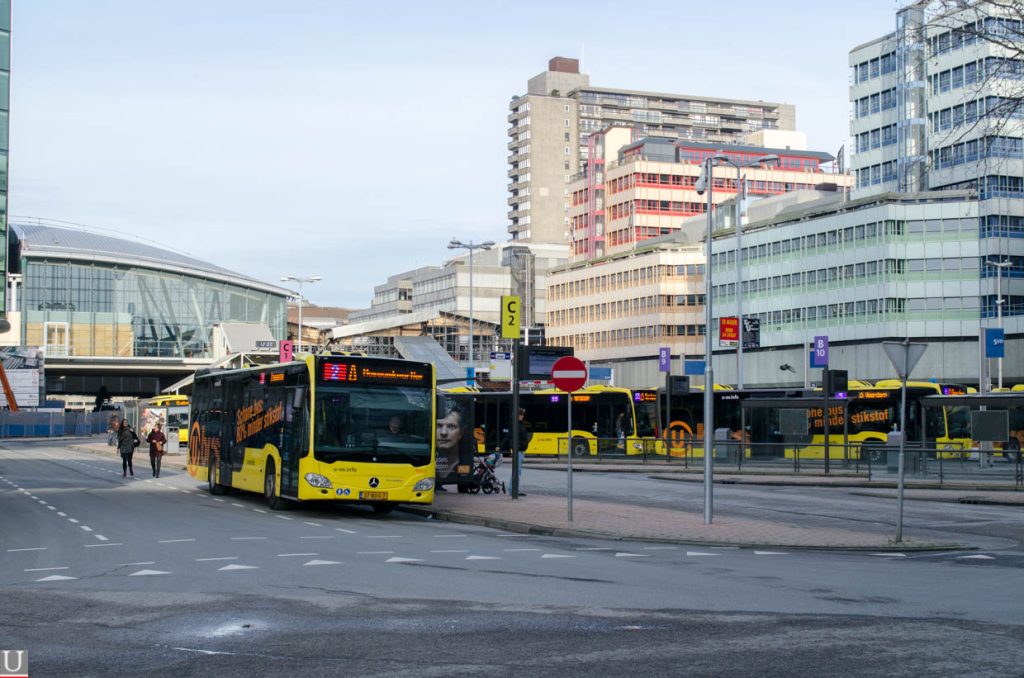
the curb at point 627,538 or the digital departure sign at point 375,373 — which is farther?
the digital departure sign at point 375,373

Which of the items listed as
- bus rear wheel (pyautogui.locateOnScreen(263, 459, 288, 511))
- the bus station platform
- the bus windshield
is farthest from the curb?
bus rear wheel (pyautogui.locateOnScreen(263, 459, 288, 511))

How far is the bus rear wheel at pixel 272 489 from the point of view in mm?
26531

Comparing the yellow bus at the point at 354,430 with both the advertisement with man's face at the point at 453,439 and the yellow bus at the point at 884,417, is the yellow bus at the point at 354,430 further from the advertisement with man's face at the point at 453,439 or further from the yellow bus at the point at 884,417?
the yellow bus at the point at 884,417

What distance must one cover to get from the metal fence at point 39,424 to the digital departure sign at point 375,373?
7900 centimetres

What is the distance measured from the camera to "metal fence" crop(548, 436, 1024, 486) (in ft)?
118

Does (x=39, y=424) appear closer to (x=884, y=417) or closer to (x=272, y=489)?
(x=884, y=417)

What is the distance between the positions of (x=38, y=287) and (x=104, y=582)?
111415 millimetres

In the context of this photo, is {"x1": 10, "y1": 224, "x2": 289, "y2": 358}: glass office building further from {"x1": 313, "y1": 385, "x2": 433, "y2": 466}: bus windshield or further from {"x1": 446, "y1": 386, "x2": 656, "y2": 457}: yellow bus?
{"x1": 313, "y1": 385, "x2": 433, "y2": 466}: bus windshield

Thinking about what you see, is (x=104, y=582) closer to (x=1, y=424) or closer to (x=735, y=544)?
(x=735, y=544)

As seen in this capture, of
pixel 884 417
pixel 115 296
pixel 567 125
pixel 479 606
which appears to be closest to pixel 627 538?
pixel 479 606

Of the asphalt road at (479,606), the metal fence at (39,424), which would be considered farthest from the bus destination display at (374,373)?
the metal fence at (39,424)

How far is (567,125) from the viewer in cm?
16725

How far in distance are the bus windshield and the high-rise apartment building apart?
14179 centimetres

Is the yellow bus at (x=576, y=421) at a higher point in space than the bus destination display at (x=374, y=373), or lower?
lower
